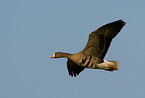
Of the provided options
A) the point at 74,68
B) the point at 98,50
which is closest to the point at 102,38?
the point at 98,50

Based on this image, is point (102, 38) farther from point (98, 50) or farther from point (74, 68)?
point (74, 68)

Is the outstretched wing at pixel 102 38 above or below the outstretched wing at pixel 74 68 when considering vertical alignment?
above

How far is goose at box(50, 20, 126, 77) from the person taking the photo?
12.8 metres

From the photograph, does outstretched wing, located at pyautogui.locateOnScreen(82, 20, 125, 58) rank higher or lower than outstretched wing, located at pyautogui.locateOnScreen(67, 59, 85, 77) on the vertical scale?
higher

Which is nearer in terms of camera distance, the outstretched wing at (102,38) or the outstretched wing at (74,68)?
the outstretched wing at (102,38)

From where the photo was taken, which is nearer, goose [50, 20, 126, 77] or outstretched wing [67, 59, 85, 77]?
goose [50, 20, 126, 77]

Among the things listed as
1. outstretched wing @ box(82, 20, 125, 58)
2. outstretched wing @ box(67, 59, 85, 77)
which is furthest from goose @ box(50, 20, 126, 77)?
outstretched wing @ box(67, 59, 85, 77)

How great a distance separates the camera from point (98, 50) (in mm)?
13180

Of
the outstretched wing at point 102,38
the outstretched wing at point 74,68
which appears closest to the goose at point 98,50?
the outstretched wing at point 102,38

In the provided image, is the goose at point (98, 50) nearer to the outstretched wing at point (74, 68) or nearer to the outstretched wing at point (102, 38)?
the outstretched wing at point (102, 38)

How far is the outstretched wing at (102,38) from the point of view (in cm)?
1281

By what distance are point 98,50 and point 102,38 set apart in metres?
0.58

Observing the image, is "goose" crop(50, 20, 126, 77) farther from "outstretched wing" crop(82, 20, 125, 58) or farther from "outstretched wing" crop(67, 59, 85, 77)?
"outstretched wing" crop(67, 59, 85, 77)

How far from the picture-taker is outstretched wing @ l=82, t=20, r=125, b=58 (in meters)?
12.8
